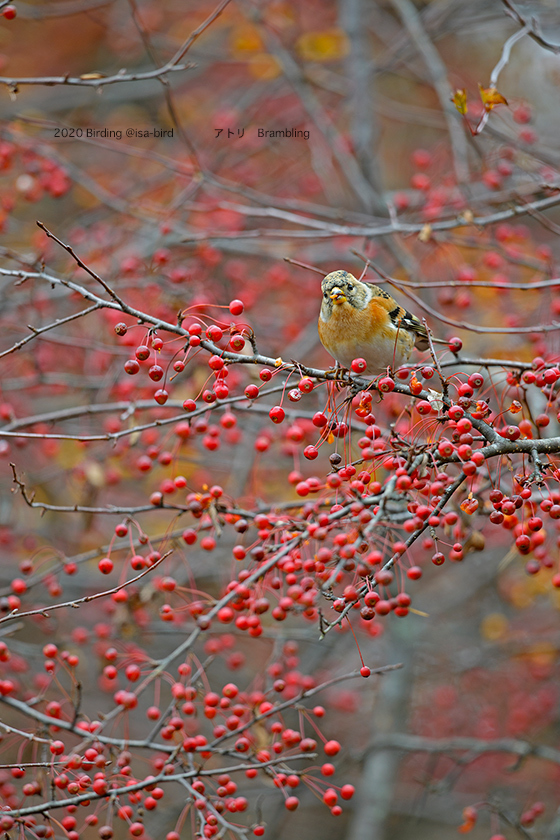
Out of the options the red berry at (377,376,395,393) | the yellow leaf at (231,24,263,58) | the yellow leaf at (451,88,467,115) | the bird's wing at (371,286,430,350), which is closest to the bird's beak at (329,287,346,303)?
→ the bird's wing at (371,286,430,350)

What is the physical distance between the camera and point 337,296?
12.2ft

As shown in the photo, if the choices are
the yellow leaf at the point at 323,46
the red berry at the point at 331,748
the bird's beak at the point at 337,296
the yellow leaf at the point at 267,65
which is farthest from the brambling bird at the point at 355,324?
the yellow leaf at the point at 267,65

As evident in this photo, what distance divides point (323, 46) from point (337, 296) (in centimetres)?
458

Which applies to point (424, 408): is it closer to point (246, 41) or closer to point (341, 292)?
point (341, 292)

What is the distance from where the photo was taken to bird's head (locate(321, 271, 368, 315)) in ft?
12.3

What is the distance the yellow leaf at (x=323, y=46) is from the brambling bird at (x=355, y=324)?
4.25m

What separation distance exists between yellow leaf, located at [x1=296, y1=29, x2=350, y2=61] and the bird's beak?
4.48 metres

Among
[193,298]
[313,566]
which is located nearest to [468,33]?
[193,298]

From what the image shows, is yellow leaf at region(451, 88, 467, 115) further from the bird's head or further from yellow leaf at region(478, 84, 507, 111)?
the bird's head

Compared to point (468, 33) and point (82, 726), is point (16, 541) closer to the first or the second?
point (82, 726)

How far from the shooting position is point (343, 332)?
12.4 ft

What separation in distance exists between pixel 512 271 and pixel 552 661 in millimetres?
3554

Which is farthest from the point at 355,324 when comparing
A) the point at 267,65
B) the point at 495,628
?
the point at 267,65

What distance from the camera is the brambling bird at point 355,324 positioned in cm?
378
